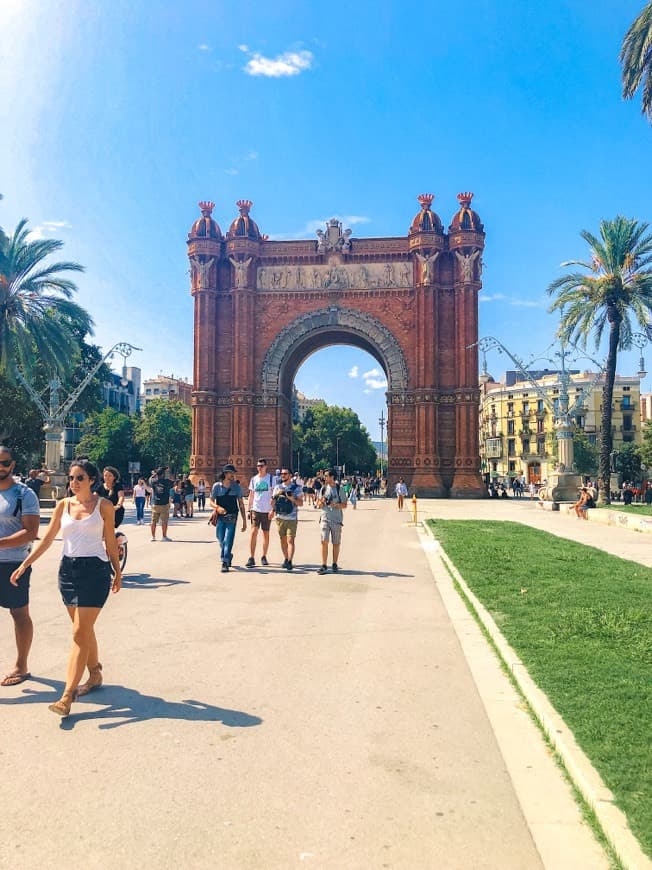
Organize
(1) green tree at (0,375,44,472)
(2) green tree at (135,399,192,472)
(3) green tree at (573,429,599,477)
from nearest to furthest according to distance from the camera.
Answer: (1) green tree at (0,375,44,472), (2) green tree at (135,399,192,472), (3) green tree at (573,429,599,477)

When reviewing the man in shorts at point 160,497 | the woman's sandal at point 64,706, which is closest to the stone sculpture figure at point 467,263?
the man in shorts at point 160,497

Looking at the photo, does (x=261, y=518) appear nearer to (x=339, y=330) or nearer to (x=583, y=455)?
(x=339, y=330)

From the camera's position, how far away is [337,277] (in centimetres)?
4556

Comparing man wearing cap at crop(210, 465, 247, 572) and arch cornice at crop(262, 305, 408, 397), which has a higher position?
arch cornice at crop(262, 305, 408, 397)

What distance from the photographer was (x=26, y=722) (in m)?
4.59

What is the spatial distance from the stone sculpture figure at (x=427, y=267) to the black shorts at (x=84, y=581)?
41.3 metres

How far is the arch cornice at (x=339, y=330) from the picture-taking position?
45.2 meters

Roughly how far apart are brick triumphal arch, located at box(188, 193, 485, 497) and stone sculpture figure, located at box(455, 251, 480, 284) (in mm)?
65

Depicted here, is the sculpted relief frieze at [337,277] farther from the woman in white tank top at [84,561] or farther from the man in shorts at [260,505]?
the woman in white tank top at [84,561]

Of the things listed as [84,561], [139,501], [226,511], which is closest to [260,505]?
[226,511]

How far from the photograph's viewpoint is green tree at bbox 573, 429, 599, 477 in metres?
73.1

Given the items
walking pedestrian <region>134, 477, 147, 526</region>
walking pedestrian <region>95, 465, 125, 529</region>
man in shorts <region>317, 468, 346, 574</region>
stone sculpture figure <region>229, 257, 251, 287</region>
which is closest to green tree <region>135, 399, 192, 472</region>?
stone sculpture figure <region>229, 257, 251, 287</region>

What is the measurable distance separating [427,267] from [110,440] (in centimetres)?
3397

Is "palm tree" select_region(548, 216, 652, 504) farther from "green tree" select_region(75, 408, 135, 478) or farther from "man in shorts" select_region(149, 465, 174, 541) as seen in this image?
"green tree" select_region(75, 408, 135, 478)
